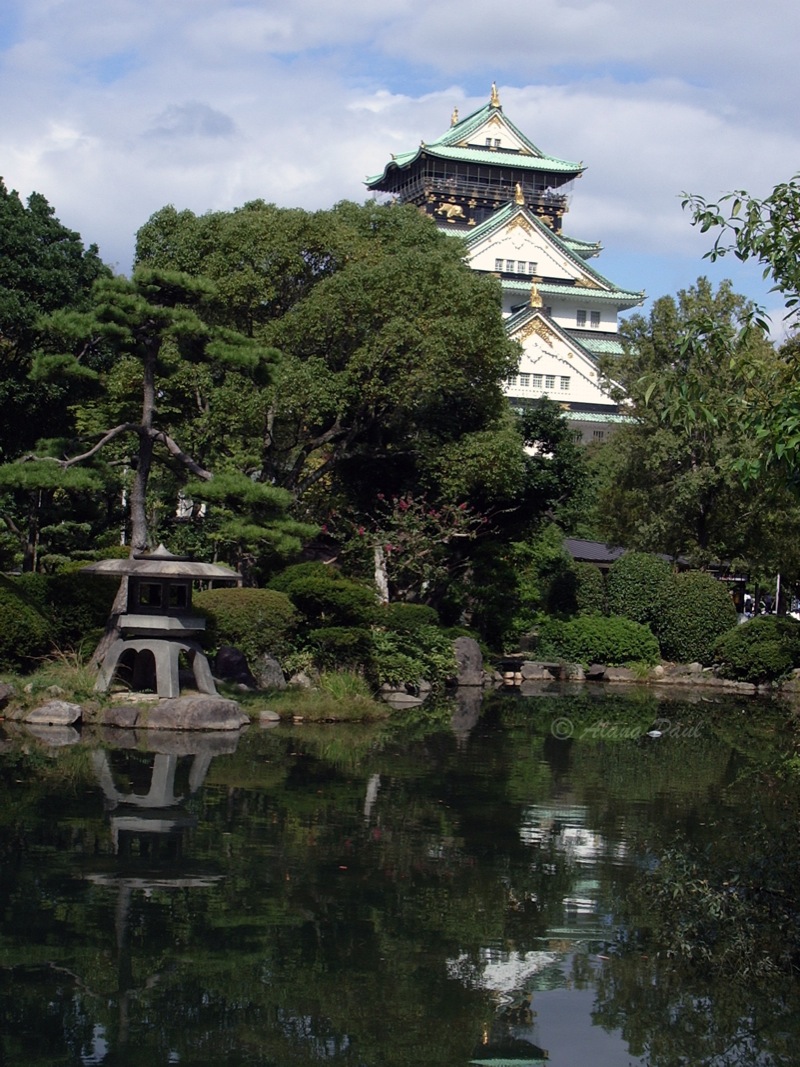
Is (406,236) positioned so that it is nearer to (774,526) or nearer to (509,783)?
(774,526)

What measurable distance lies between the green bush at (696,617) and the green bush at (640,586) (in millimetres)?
270

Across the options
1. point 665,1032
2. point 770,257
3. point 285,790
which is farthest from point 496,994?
point 285,790

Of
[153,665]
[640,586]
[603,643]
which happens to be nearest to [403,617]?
[153,665]

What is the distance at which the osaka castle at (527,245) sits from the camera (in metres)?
54.4

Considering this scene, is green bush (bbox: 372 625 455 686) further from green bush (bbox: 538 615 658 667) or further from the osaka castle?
the osaka castle

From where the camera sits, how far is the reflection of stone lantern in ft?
58.1

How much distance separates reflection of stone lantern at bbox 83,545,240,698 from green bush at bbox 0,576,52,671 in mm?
1052

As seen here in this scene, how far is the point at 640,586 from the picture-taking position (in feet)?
Result: 102

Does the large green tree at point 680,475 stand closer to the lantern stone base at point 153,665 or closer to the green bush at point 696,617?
the green bush at point 696,617

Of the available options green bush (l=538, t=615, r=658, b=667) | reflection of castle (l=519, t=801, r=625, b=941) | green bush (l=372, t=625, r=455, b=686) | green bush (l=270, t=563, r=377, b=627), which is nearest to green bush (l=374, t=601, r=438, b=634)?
green bush (l=372, t=625, r=455, b=686)

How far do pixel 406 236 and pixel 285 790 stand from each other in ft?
53.3

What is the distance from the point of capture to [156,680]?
1852cm

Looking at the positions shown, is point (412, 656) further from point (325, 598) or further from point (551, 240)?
point (551, 240)

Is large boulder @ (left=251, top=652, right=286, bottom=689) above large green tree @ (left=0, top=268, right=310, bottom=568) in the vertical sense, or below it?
below
